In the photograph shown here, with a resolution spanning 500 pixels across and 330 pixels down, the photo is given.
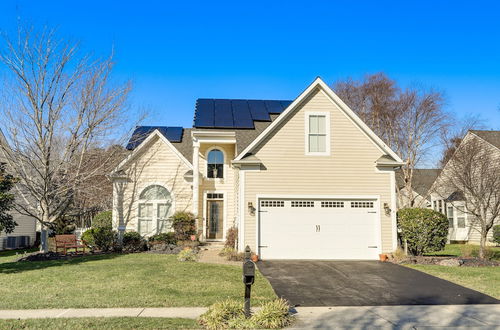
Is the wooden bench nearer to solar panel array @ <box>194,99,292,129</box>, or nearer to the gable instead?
solar panel array @ <box>194,99,292,129</box>

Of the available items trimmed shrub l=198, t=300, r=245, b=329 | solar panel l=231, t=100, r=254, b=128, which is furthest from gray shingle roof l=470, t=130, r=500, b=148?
trimmed shrub l=198, t=300, r=245, b=329

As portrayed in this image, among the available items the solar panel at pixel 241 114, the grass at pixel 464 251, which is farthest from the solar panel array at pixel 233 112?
the grass at pixel 464 251

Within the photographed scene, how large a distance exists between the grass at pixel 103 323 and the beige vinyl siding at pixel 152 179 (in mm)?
12405

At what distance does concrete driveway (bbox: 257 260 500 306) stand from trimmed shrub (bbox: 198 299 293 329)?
165 cm

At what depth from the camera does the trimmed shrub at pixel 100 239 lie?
58.2 feet

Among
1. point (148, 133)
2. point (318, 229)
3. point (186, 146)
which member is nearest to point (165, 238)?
point (186, 146)

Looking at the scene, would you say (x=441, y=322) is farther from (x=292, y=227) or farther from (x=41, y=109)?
(x=41, y=109)

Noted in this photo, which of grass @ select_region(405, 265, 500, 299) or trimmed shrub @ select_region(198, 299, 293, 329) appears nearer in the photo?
trimmed shrub @ select_region(198, 299, 293, 329)

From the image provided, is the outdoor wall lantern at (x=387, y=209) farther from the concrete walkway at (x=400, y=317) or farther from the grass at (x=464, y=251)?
the concrete walkway at (x=400, y=317)

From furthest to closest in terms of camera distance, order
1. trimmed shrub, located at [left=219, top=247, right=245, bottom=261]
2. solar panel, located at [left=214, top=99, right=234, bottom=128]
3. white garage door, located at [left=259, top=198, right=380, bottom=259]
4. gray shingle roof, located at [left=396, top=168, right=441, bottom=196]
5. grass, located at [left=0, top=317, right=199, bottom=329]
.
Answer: gray shingle roof, located at [left=396, top=168, right=441, bottom=196]
solar panel, located at [left=214, top=99, right=234, bottom=128]
white garage door, located at [left=259, top=198, right=380, bottom=259]
trimmed shrub, located at [left=219, top=247, right=245, bottom=261]
grass, located at [left=0, top=317, right=199, bottom=329]

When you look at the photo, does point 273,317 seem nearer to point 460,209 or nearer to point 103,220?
point 103,220

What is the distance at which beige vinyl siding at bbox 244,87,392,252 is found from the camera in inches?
626

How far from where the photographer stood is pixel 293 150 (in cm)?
1622

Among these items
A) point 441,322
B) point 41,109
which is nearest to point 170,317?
→ point 441,322
